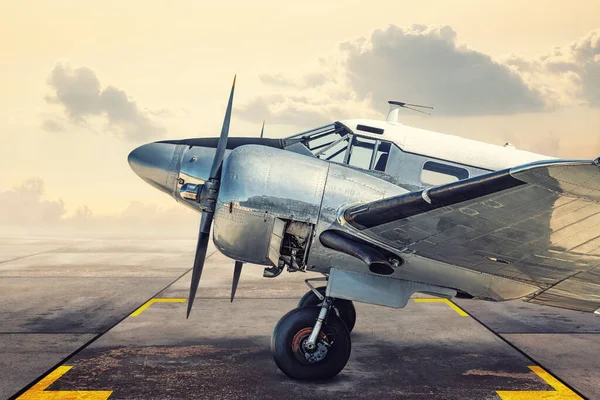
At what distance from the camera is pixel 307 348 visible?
6.67 meters

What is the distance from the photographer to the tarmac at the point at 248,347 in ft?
20.7

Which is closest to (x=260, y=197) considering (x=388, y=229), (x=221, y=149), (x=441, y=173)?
(x=221, y=149)

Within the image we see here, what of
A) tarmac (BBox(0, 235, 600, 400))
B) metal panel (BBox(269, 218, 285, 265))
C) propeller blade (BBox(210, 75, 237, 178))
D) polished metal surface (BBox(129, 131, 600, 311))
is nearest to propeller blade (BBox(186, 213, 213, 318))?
polished metal surface (BBox(129, 131, 600, 311))

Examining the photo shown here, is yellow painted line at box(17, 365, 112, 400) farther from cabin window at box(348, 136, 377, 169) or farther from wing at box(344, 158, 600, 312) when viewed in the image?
cabin window at box(348, 136, 377, 169)

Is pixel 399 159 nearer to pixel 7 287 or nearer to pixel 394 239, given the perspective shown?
pixel 394 239

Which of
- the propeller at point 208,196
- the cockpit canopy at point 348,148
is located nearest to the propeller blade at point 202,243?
the propeller at point 208,196

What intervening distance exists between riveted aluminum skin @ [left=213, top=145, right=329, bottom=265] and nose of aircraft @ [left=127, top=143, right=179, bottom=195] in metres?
1.23

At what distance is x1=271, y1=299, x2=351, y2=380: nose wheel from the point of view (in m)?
6.66

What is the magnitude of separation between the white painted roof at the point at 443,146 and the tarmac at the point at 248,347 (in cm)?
277

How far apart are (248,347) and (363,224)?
3069 mm

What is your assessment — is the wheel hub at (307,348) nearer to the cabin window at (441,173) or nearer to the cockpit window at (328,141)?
the cockpit window at (328,141)

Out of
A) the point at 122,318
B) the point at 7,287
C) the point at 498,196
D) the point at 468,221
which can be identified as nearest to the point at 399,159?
the point at 468,221

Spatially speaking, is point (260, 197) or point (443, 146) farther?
point (443, 146)

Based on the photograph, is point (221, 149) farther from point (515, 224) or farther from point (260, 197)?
point (515, 224)
